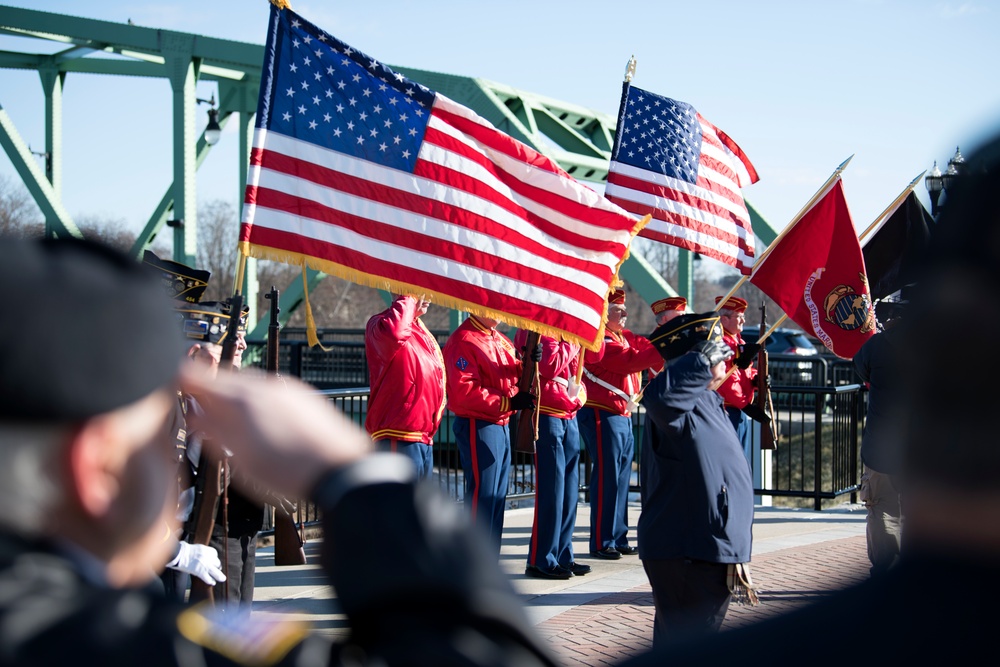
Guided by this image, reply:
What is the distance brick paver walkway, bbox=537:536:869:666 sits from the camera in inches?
228

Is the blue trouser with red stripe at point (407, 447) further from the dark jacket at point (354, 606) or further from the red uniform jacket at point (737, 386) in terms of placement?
the dark jacket at point (354, 606)

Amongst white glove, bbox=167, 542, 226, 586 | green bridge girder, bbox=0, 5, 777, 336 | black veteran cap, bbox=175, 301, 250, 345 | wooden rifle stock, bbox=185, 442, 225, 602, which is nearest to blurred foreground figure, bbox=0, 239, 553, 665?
wooden rifle stock, bbox=185, 442, 225, 602

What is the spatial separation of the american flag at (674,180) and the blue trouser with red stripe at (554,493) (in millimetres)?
1816

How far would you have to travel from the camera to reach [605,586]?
24.3 feet

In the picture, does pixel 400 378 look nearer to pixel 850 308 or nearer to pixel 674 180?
pixel 674 180

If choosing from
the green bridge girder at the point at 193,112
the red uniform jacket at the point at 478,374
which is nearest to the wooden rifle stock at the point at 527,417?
the red uniform jacket at the point at 478,374

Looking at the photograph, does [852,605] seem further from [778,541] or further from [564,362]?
[778,541]

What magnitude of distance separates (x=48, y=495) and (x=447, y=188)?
434cm

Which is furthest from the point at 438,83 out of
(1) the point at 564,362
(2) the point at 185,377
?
(2) the point at 185,377

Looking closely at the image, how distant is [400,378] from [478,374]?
2.56ft

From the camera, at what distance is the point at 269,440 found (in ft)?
3.73

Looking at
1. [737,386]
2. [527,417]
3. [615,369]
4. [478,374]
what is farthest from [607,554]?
[478,374]

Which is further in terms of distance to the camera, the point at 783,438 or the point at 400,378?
the point at 783,438

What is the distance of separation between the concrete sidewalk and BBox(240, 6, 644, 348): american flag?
1.48 meters
